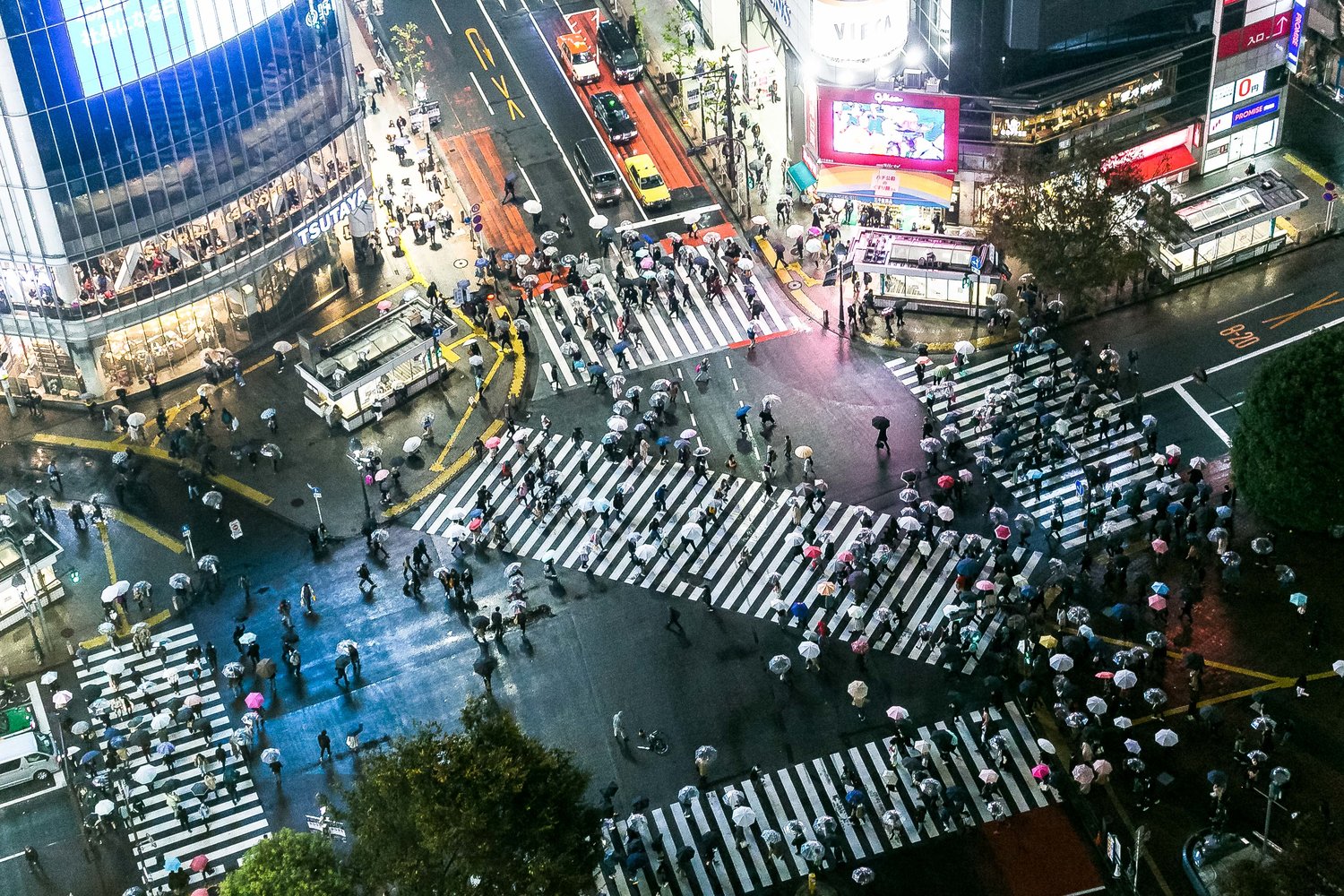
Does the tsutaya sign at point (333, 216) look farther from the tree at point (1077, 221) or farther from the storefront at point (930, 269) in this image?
the tree at point (1077, 221)

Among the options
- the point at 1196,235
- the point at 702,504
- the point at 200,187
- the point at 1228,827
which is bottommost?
the point at 1228,827

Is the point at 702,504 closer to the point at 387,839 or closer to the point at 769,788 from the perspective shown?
the point at 769,788

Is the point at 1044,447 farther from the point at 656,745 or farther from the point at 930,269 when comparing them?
the point at 656,745

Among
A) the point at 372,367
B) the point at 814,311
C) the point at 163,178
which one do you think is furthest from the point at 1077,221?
the point at 163,178

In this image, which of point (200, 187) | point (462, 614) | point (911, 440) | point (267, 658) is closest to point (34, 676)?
point (267, 658)

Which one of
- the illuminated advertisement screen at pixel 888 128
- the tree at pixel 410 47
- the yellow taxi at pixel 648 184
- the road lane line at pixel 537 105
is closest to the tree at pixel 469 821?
the illuminated advertisement screen at pixel 888 128
